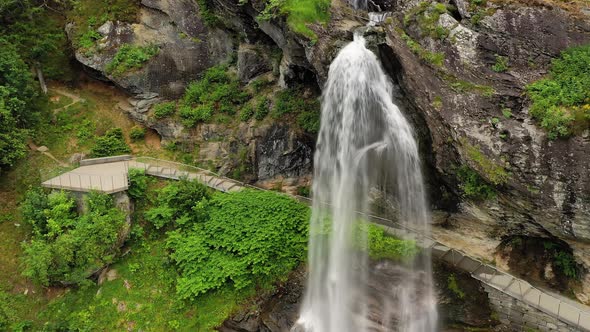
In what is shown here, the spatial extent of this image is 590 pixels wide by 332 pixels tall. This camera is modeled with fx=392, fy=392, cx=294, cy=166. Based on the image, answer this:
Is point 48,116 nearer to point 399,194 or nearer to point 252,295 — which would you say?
point 252,295

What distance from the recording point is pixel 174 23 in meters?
22.3

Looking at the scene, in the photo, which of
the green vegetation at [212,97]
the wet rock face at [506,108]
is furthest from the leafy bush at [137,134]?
the wet rock face at [506,108]

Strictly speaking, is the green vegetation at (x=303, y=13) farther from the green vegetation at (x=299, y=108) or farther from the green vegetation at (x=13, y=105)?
the green vegetation at (x=13, y=105)

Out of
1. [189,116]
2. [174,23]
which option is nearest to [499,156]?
[189,116]

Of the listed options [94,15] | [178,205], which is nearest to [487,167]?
[178,205]

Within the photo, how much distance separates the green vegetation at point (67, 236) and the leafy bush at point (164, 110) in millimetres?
6374

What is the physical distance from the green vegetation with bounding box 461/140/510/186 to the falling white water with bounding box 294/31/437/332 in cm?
213

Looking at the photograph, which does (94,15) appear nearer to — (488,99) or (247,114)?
(247,114)

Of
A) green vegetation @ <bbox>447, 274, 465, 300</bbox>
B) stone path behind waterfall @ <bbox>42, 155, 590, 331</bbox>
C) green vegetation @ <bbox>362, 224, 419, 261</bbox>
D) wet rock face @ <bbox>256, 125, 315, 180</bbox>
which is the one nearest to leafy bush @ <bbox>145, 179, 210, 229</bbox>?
stone path behind waterfall @ <bbox>42, 155, 590, 331</bbox>

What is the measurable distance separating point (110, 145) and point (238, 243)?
10.3 m

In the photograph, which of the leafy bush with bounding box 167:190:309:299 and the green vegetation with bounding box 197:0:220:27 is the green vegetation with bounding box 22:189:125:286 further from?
the green vegetation with bounding box 197:0:220:27

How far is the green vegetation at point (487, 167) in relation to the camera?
36.5 ft

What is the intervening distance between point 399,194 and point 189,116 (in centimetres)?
1199

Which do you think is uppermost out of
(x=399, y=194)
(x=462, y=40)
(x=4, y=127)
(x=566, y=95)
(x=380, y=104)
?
(x=462, y=40)
